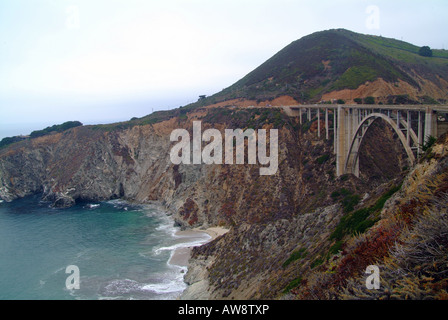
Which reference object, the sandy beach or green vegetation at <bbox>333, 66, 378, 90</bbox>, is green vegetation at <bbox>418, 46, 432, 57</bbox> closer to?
green vegetation at <bbox>333, 66, 378, 90</bbox>

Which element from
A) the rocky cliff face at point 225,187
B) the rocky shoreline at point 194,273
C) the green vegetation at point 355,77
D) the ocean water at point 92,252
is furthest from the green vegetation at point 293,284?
the green vegetation at point 355,77

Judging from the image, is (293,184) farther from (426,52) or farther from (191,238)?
(426,52)

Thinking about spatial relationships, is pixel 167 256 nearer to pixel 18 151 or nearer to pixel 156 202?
pixel 156 202

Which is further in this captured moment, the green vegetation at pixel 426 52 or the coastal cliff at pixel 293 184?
the green vegetation at pixel 426 52

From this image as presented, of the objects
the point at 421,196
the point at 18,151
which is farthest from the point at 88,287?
the point at 18,151

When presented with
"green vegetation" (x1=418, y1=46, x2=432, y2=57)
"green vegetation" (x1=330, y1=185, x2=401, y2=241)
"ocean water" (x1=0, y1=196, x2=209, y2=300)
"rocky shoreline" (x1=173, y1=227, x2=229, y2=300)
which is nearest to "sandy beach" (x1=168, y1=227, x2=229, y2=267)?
"rocky shoreline" (x1=173, y1=227, x2=229, y2=300)

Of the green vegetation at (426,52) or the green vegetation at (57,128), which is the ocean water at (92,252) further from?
the green vegetation at (426,52)
